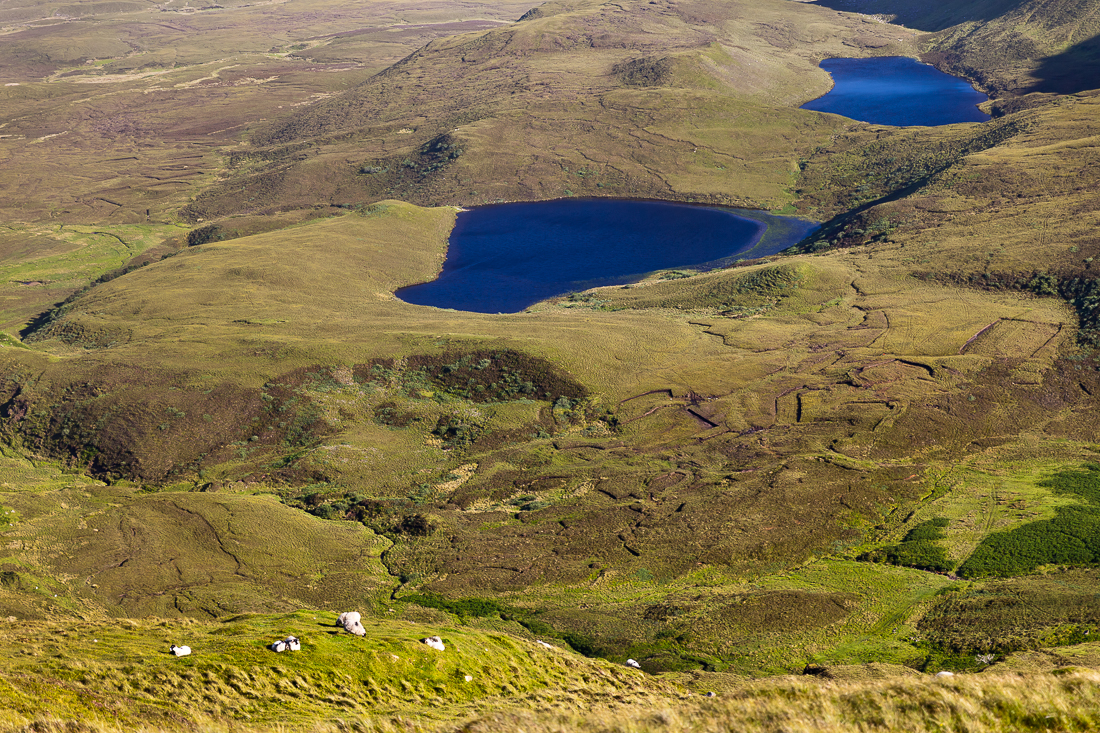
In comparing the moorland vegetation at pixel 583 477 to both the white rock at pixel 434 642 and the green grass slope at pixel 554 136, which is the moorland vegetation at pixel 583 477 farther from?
the green grass slope at pixel 554 136

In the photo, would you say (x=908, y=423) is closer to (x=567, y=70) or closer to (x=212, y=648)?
(x=212, y=648)

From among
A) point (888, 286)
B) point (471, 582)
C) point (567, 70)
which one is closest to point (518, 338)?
point (471, 582)

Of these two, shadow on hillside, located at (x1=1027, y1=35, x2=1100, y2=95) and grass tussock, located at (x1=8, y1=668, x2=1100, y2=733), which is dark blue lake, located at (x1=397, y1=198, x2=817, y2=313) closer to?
grass tussock, located at (x1=8, y1=668, x2=1100, y2=733)

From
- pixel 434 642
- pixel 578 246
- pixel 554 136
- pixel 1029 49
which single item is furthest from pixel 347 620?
pixel 1029 49

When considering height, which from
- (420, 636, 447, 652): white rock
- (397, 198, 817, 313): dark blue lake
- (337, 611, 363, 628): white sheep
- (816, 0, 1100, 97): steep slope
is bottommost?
(397, 198, 817, 313): dark blue lake

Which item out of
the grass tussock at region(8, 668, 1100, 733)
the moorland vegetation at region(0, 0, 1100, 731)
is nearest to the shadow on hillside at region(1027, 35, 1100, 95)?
the moorland vegetation at region(0, 0, 1100, 731)
